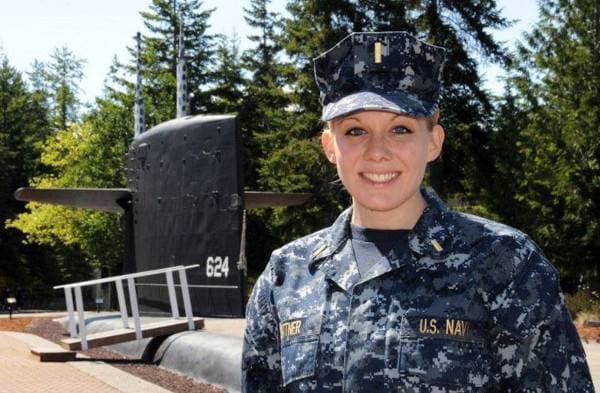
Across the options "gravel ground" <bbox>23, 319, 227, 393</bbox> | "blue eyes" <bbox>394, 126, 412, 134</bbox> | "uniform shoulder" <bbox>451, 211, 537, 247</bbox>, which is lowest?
"gravel ground" <bbox>23, 319, 227, 393</bbox>

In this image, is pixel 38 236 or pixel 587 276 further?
pixel 38 236

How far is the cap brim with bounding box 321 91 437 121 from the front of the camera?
233 cm

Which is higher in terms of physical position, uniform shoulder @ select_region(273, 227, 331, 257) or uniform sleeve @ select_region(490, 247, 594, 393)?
uniform shoulder @ select_region(273, 227, 331, 257)

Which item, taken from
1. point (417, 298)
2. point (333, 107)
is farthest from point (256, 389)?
point (333, 107)

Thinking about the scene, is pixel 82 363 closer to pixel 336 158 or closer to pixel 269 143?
pixel 336 158

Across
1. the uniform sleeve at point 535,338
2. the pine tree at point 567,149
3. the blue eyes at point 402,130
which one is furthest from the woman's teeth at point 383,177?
the pine tree at point 567,149

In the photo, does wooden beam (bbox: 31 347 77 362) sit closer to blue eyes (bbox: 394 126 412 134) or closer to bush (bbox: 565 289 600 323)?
bush (bbox: 565 289 600 323)

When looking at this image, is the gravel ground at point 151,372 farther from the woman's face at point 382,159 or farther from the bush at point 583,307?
the bush at point 583,307

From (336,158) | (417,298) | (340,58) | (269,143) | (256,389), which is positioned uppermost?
(269,143)

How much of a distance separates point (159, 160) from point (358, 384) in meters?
12.9

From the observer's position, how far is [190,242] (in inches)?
557

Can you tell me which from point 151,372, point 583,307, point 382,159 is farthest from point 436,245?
point 583,307

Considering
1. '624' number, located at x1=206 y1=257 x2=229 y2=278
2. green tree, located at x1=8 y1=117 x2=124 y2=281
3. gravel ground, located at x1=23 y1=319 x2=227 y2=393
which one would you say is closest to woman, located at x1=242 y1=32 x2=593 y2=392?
gravel ground, located at x1=23 y1=319 x2=227 y2=393

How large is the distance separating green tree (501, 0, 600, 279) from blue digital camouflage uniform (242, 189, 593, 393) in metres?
27.4
